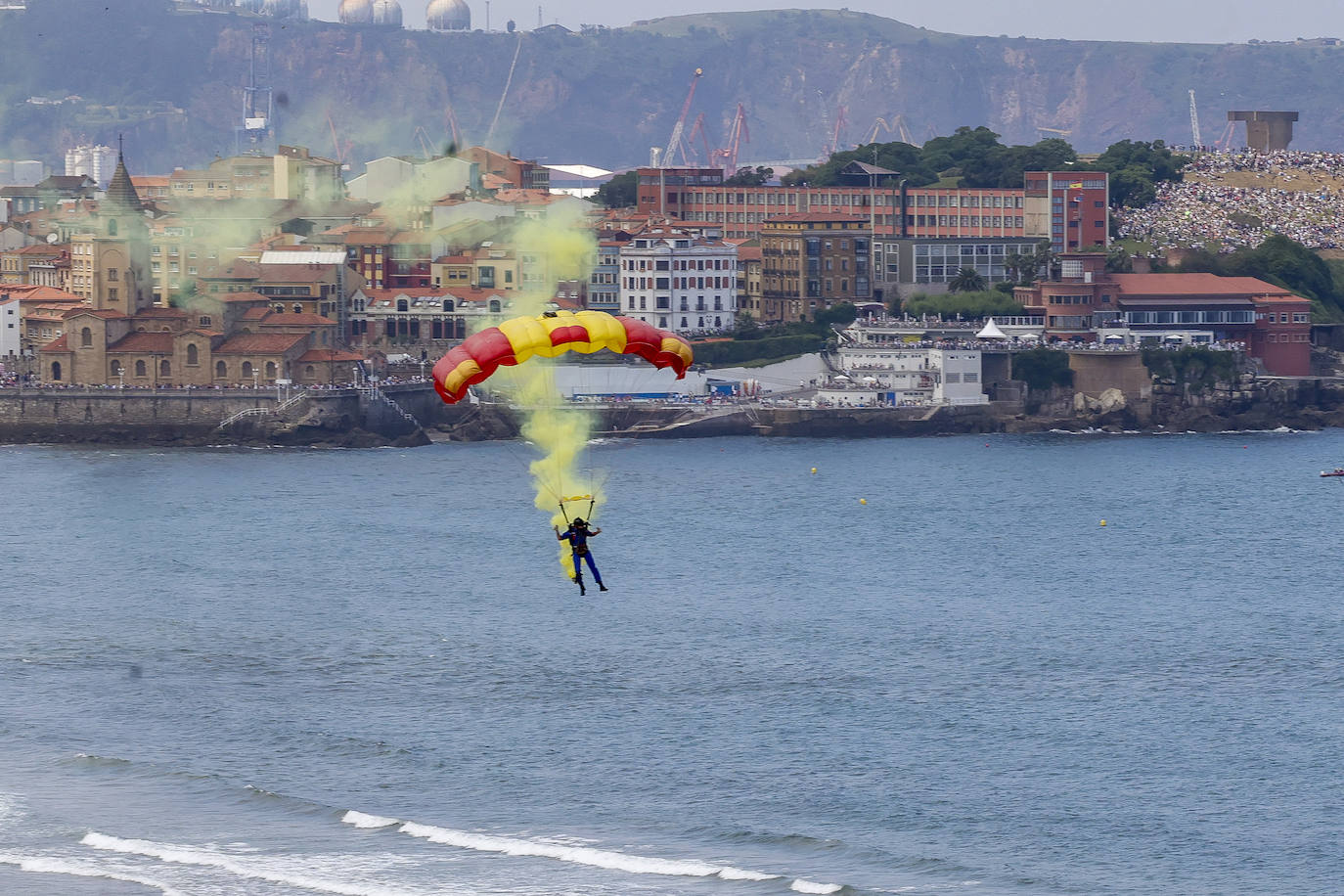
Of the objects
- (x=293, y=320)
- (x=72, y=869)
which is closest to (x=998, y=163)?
(x=293, y=320)

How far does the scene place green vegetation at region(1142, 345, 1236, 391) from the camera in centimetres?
11200

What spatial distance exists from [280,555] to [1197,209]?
7756 cm

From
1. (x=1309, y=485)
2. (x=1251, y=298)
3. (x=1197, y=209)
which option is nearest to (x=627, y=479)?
(x=1309, y=485)

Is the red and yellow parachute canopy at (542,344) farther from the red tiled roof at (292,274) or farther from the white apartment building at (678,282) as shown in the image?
the white apartment building at (678,282)

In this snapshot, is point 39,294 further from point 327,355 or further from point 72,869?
point 72,869

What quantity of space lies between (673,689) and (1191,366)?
2406 inches

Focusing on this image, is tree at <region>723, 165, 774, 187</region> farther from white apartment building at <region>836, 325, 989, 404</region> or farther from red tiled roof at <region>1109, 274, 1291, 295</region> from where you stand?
white apartment building at <region>836, 325, 989, 404</region>

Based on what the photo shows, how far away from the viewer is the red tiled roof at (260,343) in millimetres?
105688

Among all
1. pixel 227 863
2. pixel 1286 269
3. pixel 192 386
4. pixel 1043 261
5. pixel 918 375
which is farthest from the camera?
pixel 1286 269

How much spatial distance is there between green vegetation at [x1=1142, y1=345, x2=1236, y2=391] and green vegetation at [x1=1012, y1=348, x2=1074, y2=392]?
3841 millimetres

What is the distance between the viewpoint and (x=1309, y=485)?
306ft


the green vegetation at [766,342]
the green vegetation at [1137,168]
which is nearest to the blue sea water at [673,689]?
the green vegetation at [766,342]

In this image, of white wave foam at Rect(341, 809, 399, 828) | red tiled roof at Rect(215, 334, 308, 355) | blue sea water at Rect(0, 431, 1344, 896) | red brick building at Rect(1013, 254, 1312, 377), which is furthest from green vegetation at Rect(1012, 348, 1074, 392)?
white wave foam at Rect(341, 809, 399, 828)

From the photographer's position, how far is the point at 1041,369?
11038cm
